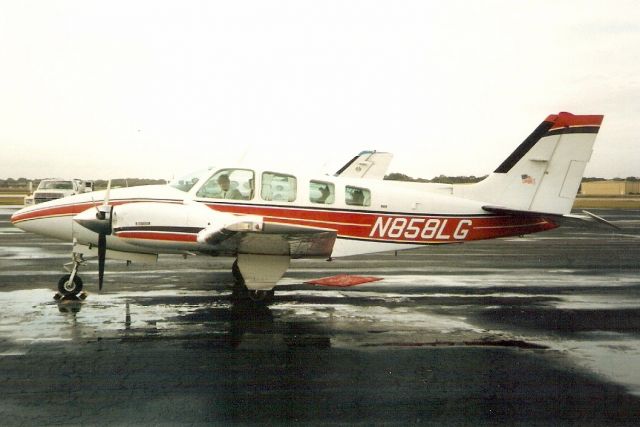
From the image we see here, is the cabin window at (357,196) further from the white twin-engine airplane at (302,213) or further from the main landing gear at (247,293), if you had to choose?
the main landing gear at (247,293)

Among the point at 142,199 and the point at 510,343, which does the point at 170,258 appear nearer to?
the point at 142,199

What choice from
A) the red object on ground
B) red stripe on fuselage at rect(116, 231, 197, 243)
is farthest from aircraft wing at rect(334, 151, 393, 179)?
red stripe on fuselage at rect(116, 231, 197, 243)

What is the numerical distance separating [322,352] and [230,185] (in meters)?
4.70

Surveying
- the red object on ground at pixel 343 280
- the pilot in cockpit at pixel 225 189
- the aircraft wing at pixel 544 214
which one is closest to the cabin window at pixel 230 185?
the pilot in cockpit at pixel 225 189

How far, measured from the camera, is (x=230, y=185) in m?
11.2

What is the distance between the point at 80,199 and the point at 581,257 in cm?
1570

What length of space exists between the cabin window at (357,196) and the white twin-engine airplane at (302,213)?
0.02 meters

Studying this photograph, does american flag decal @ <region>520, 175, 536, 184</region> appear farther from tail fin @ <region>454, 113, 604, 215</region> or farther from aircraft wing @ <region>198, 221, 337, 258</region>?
aircraft wing @ <region>198, 221, 337, 258</region>

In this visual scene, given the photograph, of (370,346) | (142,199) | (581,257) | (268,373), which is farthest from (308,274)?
(581,257)

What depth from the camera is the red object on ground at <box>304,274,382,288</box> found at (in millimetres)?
13055

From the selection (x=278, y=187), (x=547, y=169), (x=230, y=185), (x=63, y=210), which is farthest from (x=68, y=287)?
(x=547, y=169)

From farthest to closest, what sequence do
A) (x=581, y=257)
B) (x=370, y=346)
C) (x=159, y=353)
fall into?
(x=581, y=257)
(x=370, y=346)
(x=159, y=353)

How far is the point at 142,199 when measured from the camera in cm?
1099

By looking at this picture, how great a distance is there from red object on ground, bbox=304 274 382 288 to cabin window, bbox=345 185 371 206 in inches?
84.6
